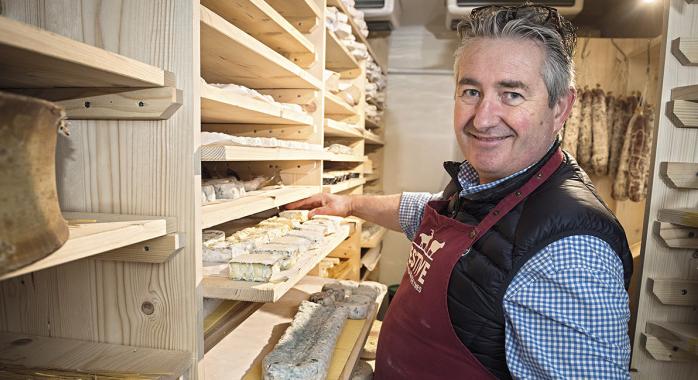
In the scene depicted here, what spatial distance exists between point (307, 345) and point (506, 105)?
1080 mm

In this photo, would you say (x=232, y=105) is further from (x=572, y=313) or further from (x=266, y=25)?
(x=572, y=313)

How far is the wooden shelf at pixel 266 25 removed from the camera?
1515 millimetres

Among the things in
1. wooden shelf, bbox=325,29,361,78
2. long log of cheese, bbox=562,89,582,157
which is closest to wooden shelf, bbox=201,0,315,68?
wooden shelf, bbox=325,29,361,78

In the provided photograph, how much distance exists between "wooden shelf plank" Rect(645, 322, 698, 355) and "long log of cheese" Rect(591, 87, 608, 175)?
5.80ft

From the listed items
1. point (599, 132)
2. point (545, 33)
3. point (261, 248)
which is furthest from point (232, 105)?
point (599, 132)

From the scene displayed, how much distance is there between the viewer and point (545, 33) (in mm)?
1352

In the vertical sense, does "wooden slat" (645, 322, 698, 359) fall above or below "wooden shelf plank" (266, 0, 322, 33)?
below

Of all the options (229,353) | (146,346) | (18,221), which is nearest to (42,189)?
(18,221)

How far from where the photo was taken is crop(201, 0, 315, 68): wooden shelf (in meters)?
1.51

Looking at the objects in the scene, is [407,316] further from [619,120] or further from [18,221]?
[619,120]

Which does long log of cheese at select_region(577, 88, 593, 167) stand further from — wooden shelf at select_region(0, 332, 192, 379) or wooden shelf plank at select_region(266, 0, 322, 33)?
wooden shelf at select_region(0, 332, 192, 379)

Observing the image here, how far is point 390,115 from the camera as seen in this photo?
4.83 meters

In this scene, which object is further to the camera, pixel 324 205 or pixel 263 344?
pixel 324 205

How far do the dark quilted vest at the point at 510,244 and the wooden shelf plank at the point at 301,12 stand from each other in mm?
1328
